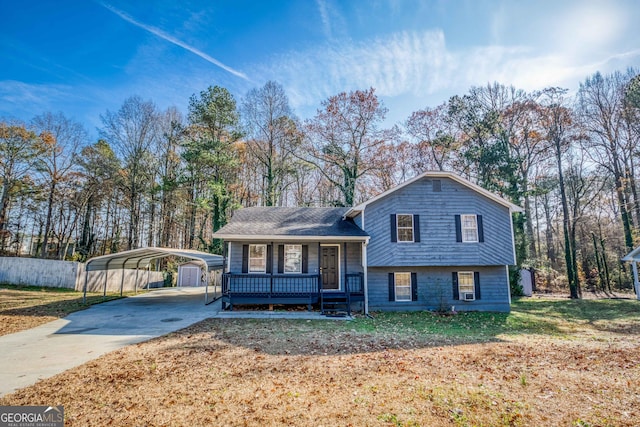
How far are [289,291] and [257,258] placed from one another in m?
2.17

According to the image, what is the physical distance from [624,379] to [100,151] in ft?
104

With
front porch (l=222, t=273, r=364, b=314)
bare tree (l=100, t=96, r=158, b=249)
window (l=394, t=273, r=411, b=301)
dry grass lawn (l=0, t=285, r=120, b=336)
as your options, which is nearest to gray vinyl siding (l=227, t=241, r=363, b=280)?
front porch (l=222, t=273, r=364, b=314)

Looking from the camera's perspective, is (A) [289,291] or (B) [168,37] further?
(A) [289,291]

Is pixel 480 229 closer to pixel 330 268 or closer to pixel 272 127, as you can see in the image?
pixel 330 268

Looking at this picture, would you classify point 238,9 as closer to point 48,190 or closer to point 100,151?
point 100,151

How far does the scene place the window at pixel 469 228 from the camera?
1430 centimetres

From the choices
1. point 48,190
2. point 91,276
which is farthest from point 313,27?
point 48,190

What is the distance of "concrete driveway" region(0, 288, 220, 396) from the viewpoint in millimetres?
5891

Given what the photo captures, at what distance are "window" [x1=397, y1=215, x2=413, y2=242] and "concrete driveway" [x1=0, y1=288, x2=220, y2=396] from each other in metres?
8.64

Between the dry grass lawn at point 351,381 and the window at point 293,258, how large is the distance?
4.98 m

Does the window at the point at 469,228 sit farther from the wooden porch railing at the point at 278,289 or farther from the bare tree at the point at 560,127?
the bare tree at the point at 560,127

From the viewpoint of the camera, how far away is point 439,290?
14.3m

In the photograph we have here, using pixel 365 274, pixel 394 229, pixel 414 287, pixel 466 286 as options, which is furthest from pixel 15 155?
pixel 466 286

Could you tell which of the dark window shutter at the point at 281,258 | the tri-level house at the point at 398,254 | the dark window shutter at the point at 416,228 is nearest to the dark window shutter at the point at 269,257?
the tri-level house at the point at 398,254
